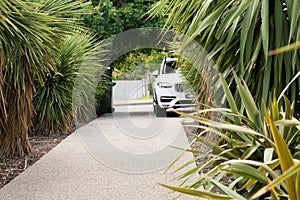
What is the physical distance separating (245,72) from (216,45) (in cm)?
35

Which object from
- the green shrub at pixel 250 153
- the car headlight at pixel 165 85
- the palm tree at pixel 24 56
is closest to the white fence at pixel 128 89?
the car headlight at pixel 165 85

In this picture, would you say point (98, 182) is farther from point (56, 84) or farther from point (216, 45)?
point (56, 84)

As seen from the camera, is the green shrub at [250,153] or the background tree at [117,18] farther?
the background tree at [117,18]

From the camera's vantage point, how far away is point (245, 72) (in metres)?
3.00

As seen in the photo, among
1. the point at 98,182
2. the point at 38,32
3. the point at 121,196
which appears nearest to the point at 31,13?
the point at 38,32

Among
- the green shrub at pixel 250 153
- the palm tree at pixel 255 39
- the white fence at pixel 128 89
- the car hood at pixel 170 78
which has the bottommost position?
the white fence at pixel 128 89

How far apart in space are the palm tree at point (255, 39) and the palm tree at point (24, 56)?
188 cm

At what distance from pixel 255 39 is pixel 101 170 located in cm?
248

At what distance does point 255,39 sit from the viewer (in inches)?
122

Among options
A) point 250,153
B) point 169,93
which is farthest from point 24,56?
point 169,93

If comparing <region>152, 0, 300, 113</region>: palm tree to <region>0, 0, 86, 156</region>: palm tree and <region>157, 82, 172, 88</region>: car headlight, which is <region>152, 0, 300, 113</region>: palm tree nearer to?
<region>0, 0, 86, 156</region>: palm tree

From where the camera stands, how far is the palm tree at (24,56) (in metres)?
4.36

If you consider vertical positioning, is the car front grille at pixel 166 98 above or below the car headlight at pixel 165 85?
below

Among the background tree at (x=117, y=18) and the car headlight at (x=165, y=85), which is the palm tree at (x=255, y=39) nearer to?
the car headlight at (x=165, y=85)
